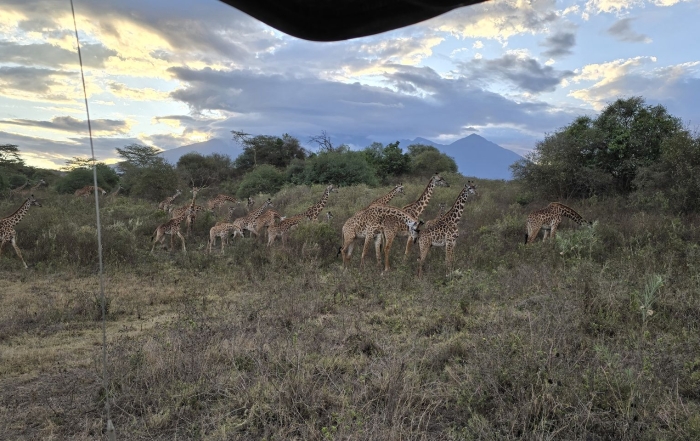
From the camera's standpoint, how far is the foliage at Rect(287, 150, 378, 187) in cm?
2622

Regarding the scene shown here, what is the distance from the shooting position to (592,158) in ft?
51.9

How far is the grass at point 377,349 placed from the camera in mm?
3725

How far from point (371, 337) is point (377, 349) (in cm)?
36

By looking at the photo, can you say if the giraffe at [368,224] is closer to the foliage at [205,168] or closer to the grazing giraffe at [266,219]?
the grazing giraffe at [266,219]

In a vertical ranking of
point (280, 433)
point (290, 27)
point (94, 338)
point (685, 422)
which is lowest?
point (94, 338)

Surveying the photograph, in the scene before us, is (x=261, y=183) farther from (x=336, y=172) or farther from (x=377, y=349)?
(x=377, y=349)

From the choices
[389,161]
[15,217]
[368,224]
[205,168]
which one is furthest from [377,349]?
[205,168]

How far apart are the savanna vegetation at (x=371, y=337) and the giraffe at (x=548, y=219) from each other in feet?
1.50

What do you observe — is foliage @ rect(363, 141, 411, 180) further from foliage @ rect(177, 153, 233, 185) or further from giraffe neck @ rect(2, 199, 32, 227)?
giraffe neck @ rect(2, 199, 32, 227)

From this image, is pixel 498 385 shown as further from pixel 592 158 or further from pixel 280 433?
pixel 592 158

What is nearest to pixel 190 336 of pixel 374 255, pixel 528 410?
pixel 528 410

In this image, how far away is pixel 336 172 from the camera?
2636 centimetres

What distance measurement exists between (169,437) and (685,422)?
3.99 metres

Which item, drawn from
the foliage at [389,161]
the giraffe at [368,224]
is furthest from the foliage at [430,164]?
the giraffe at [368,224]
